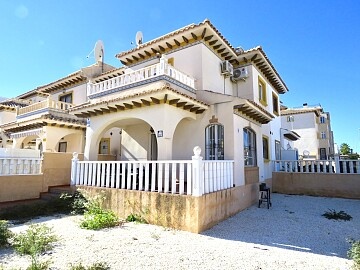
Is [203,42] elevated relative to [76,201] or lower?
elevated

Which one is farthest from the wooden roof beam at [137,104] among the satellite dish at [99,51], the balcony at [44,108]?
the satellite dish at [99,51]

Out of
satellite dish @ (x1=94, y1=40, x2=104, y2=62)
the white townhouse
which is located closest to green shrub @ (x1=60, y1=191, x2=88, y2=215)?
the white townhouse

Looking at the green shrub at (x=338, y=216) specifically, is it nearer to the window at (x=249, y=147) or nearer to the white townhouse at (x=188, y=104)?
the white townhouse at (x=188, y=104)

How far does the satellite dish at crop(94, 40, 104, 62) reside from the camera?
1845cm

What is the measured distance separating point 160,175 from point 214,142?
392 cm

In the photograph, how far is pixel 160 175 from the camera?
7.34 metres

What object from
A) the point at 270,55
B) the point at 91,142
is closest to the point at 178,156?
the point at 91,142

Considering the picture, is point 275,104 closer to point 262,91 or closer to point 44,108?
point 262,91

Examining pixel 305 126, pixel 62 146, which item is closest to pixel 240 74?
pixel 62 146

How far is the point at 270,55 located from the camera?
1526cm

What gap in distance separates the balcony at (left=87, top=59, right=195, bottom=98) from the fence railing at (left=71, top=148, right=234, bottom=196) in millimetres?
3657

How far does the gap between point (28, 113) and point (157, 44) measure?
12.3m

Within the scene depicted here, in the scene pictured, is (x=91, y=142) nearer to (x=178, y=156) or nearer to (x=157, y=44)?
(x=178, y=156)

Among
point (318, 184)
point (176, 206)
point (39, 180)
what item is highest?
point (39, 180)
